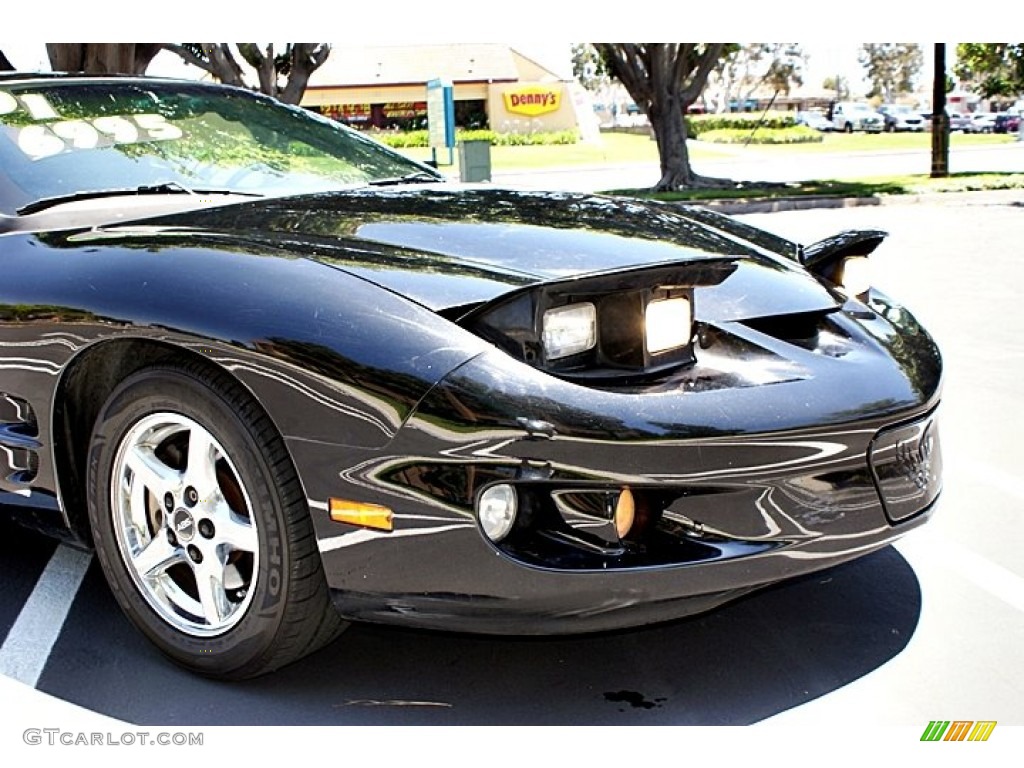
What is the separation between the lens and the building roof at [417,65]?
5528 cm

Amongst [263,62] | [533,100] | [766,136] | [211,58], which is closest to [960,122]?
[766,136]

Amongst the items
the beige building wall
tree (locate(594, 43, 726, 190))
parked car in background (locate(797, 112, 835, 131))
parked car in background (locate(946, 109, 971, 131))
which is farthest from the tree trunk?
parked car in background (locate(797, 112, 835, 131))

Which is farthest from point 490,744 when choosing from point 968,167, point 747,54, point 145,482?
point 747,54

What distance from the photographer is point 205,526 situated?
2697mm

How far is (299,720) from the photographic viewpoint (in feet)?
8.47

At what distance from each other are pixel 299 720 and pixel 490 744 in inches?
17.1

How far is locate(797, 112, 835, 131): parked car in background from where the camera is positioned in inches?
2279

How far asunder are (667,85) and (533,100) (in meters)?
33.2

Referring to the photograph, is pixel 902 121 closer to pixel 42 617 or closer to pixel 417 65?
pixel 417 65

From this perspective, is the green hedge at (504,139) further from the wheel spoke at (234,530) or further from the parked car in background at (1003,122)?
the wheel spoke at (234,530)

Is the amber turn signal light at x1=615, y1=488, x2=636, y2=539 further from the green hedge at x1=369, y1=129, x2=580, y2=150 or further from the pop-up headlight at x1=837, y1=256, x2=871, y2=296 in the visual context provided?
the green hedge at x1=369, y1=129, x2=580, y2=150

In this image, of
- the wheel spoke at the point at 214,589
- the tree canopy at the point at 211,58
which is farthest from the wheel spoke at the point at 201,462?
the tree canopy at the point at 211,58

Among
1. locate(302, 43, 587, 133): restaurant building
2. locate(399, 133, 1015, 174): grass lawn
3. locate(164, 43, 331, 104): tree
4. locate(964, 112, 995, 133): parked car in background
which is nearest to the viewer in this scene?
locate(164, 43, 331, 104): tree

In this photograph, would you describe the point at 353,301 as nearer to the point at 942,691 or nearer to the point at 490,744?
the point at 490,744
